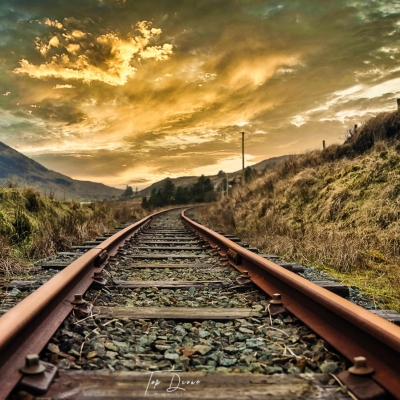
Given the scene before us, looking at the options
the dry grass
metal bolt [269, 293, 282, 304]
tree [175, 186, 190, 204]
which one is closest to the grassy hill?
the dry grass

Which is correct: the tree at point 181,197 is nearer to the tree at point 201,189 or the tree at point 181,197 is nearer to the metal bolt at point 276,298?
the tree at point 201,189

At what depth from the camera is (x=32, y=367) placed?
1.56 m

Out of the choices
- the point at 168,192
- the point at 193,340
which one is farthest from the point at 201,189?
the point at 193,340

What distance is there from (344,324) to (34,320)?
1.60 meters

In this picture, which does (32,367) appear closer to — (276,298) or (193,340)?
(193,340)

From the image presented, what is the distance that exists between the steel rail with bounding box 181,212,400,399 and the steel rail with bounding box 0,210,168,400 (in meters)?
1.44

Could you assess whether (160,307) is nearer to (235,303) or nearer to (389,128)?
(235,303)

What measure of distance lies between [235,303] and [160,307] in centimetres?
60

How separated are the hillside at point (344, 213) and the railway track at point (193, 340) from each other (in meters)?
1.27

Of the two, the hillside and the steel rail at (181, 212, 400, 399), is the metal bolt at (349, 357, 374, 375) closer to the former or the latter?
the steel rail at (181, 212, 400, 399)

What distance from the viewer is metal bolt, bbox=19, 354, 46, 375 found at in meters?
1.54

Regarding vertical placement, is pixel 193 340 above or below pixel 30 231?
below

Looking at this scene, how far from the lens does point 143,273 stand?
4164 mm

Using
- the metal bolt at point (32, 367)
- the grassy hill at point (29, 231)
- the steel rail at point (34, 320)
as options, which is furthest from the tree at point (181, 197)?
the metal bolt at point (32, 367)
